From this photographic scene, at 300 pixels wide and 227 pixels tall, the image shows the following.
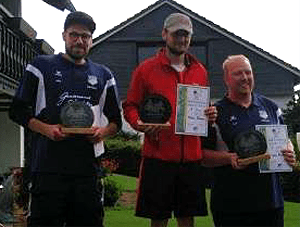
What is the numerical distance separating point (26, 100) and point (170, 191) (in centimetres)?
120

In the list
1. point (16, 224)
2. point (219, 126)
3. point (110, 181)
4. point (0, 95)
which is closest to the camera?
point (219, 126)

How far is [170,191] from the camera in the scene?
4.83 m

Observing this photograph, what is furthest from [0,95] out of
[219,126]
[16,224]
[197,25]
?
[197,25]

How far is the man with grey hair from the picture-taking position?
4.58m

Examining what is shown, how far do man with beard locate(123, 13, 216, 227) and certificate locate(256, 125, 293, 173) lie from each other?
15.3 inches

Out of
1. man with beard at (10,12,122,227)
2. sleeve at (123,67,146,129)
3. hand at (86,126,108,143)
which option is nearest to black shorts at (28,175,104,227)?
man with beard at (10,12,122,227)

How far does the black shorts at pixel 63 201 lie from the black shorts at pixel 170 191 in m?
0.49

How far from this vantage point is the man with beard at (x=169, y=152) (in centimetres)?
482

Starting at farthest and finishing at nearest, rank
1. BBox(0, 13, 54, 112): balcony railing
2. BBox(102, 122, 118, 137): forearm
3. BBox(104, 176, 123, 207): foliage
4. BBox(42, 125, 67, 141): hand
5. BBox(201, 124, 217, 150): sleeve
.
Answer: BBox(104, 176, 123, 207): foliage → BBox(0, 13, 54, 112): balcony railing → BBox(201, 124, 217, 150): sleeve → BBox(102, 122, 118, 137): forearm → BBox(42, 125, 67, 141): hand

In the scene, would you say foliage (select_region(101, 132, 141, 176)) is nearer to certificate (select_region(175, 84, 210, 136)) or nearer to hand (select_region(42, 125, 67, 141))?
certificate (select_region(175, 84, 210, 136))

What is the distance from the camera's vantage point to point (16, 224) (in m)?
7.61

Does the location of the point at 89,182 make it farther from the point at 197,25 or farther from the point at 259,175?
the point at 197,25

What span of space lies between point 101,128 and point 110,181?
9457 mm

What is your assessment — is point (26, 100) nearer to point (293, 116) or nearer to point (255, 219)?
point (255, 219)
